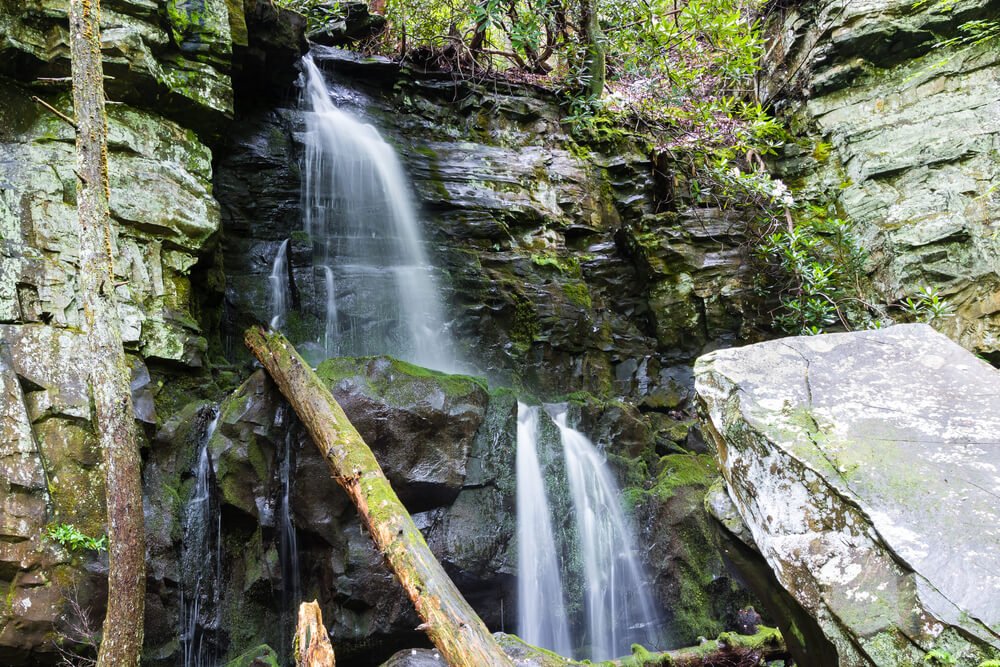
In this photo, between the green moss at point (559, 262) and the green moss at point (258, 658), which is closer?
the green moss at point (258, 658)

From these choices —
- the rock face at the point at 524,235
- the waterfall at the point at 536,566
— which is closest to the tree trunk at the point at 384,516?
the waterfall at the point at 536,566

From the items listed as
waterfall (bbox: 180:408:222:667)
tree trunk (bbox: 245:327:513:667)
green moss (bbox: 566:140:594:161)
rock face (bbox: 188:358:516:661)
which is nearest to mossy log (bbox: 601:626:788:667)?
rock face (bbox: 188:358:516:661)

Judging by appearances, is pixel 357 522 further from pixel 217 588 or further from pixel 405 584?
pixel 405 584

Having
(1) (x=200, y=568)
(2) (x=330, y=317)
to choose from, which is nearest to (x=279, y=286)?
(2) (x=330, y=317)

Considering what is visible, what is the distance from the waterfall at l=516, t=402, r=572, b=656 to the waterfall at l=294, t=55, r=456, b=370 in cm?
219

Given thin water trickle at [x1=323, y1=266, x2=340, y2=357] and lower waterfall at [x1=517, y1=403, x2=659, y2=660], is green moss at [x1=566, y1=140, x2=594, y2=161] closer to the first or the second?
thin water trickle at [x1=323, y1=266, x2=340, y2=357]

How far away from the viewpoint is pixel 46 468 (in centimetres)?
469

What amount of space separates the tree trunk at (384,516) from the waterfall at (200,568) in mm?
1066

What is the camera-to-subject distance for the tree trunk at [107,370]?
3949mm

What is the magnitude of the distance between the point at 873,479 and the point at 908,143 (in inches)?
293

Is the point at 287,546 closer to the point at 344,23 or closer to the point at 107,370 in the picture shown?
the point at 107,370

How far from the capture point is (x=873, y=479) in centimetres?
311

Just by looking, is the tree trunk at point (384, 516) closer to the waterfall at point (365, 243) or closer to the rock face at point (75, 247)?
the rock face at point (75, 247)

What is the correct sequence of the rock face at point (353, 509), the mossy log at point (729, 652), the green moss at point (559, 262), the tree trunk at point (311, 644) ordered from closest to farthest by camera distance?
the tree trunk at point (311, 644) → the mossy log at point (729, 652) → the rock face at point (353, 509) → the green moss at point (559, 262)
